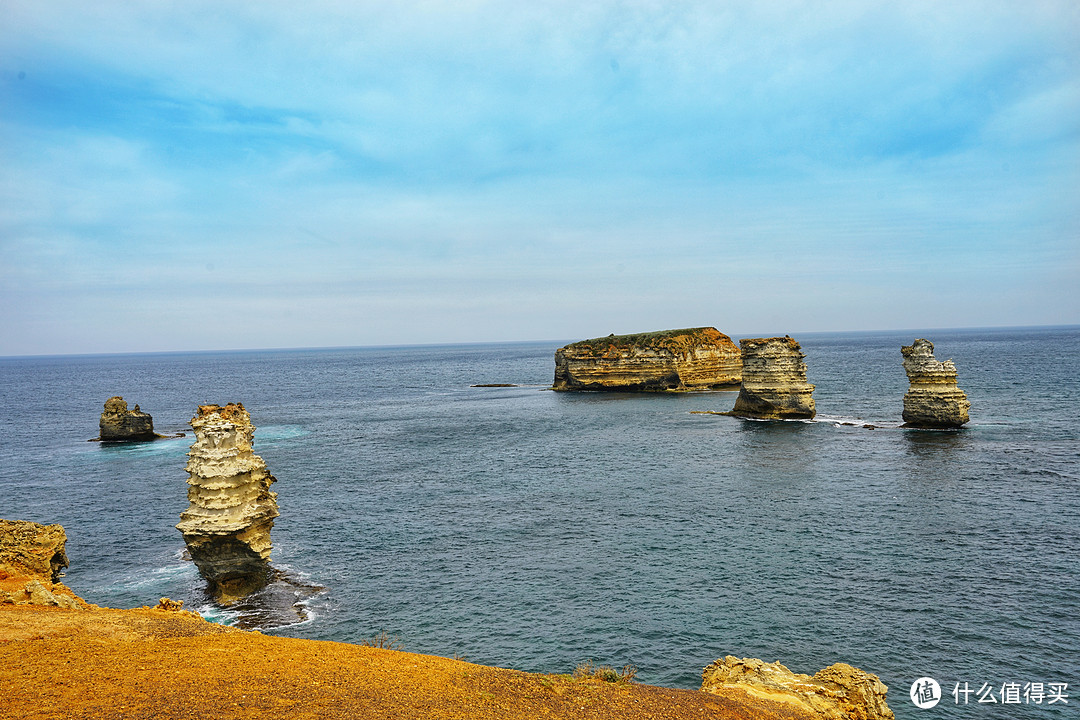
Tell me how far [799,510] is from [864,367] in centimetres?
12431

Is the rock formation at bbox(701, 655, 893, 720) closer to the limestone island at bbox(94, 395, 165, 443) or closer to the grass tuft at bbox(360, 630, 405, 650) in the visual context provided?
the grass tuft at bbox(360, 630, 405, 650)

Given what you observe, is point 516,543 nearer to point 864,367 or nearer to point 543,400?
point 543,400

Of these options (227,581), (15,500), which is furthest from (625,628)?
(15,500)

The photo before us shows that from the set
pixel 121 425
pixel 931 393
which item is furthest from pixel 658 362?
pixel 121 425

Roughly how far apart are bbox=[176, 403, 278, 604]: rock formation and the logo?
2367 centimetres

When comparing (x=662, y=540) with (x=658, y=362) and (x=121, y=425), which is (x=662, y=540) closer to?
(x=121, y=425)

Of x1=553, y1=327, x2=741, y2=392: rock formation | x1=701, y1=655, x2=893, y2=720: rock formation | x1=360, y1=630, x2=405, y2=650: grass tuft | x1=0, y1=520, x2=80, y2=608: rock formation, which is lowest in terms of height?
x1=360, y1=630, x2=405, y2=650: grass tuft

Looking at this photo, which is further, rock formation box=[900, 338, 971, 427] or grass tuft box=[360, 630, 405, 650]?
rock formation box=[900, 338, 971, 427]

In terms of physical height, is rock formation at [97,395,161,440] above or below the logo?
above

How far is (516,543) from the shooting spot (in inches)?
1261

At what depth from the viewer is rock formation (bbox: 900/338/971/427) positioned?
57344 mm

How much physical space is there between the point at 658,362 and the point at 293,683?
322 feet

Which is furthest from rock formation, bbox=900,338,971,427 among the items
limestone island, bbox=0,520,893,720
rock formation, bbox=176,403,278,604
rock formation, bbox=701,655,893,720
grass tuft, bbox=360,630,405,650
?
rock formation, bbox=176,403,278,604

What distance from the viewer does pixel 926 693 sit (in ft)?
59.4
